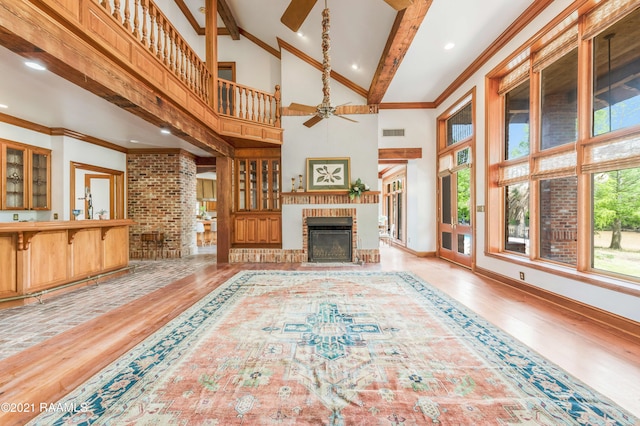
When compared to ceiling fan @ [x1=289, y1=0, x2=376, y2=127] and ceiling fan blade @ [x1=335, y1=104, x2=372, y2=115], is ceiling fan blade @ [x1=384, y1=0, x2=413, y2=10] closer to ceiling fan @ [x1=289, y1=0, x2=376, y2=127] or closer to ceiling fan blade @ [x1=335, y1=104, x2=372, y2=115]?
ceiling fan @ [x1=289, y1=0, x2=376, y2=127]

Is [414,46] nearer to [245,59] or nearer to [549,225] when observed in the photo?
[549,225]

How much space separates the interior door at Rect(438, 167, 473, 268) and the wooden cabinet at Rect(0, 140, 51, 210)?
28.5 feet

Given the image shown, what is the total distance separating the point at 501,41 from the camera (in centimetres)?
422

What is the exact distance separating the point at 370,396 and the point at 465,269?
451 cm

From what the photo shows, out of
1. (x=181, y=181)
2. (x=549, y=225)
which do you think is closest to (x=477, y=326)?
(x=549, y=225)

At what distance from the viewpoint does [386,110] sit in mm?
6844

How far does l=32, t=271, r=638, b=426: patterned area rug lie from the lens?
1.52 meters

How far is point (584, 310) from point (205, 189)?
12876mm

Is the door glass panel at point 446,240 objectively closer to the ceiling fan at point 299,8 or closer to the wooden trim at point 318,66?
the wooden trim at point 318,66

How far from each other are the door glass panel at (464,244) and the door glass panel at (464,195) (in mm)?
286

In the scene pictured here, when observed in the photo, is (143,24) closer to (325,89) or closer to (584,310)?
(325,89)

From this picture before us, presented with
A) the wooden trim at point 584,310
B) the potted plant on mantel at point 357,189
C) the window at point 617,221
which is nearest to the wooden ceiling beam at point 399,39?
the potted plant on mantel at point 357,189

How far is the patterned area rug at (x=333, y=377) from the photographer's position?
1.52 metres

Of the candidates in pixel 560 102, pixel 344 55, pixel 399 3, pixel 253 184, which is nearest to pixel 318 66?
pixel 344 55
